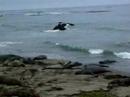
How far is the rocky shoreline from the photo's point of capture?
18.0 m

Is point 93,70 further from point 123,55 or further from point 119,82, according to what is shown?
point 123,55

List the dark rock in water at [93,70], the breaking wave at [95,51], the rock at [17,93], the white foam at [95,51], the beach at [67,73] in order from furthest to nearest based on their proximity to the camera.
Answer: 1. the white foam at [95,51]
2. the breaking wave at [95,51]
3. the dark rock in water at [93,70]
4. the beach at [67,73]
5. the rock at [17,93]

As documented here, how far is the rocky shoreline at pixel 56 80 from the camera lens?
59.2 ft

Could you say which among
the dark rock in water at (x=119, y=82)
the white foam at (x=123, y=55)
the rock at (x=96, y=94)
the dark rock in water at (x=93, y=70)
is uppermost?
the rock at (x=96, y=94)

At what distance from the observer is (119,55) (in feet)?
109

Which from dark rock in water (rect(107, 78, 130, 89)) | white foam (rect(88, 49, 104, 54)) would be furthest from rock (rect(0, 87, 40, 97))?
white foam (rect(88, 49, 104, 54))

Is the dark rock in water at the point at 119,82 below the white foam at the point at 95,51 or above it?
above

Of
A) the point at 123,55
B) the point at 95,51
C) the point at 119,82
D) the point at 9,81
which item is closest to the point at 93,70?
the point at 119,82

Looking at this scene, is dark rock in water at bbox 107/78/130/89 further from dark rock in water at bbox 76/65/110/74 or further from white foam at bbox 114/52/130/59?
white foam at bbox 114/52/130/59

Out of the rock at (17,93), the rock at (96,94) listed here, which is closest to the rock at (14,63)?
the rock at (96,94)

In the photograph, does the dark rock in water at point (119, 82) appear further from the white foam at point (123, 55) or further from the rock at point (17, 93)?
the white foam at point (123, 55)

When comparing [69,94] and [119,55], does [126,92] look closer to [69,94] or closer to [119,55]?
[69,94]

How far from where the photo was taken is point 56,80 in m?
22.0

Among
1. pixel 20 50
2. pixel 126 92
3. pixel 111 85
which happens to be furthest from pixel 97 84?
pixel 20 50
